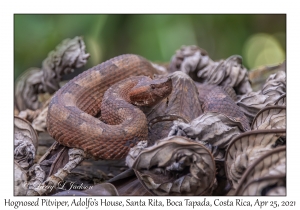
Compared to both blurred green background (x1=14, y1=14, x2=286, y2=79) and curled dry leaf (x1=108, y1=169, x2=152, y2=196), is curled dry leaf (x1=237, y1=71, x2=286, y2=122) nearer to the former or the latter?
curled dry leaf (x1=108, y1=169, x2=152, y2=196)

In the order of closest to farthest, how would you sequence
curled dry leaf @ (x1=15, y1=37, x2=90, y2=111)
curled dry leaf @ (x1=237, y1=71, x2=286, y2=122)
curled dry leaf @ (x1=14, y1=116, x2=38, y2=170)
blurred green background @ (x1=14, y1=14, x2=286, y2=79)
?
curled dry leaf @ (x1=14, y1=116, x2=38, y2=170) < curled dry leaf @ (x1=237, y1=71, x2=286, y2=122) < curled dry leaf @ (x1=15, y1=37, x2=90, y2=111) < blurred green background @ (x1=14, y1=14, x2=286, y2=79)

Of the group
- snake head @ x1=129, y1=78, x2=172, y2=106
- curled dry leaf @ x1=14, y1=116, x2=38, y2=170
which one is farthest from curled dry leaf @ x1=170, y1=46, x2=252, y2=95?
curled dry leaf @ x1=14, y1=116, x2=38, y2=170

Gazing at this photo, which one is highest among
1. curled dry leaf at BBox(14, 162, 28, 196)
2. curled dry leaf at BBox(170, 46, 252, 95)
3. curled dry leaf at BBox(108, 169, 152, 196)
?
curled dry leaf at BBox(170, 46, 252, 95)

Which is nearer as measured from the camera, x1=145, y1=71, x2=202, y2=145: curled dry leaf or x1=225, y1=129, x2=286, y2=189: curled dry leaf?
x1=225, y1=129, x2=286, y2=189: curled dry leaf

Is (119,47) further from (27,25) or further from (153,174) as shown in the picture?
(153,174)

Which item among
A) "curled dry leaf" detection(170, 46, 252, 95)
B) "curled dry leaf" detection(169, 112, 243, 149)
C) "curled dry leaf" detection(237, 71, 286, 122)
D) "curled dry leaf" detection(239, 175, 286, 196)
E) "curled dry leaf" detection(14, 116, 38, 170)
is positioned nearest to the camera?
"curled dry leaf" detection(239, 175, 286, 196)

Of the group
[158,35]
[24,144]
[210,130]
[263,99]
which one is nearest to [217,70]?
[263,99]

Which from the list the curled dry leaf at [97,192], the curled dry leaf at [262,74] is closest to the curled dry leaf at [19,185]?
the curled dry leaf at [97,192]

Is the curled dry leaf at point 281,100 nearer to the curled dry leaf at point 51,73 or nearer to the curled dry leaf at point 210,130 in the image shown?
the curled dry leaf at point 210,130
